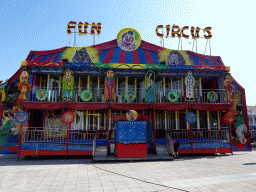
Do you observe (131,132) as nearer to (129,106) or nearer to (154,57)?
(129,106)

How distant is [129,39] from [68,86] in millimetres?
7595

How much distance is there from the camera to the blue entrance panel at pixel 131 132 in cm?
1202

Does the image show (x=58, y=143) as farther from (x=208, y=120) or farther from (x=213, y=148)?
(x=208, y=120)

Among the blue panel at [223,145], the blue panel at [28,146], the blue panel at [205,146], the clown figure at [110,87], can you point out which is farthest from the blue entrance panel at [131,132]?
the blue panel at [223,145]

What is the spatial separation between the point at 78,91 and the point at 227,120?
12969mm

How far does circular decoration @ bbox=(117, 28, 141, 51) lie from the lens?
1792 centimetres

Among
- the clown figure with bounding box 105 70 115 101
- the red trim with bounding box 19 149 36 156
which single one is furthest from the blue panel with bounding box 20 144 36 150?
the clown figure with bounding box 105 70 115 101

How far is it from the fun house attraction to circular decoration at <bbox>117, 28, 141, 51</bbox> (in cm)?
9

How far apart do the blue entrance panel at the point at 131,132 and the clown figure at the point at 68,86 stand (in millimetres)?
5438

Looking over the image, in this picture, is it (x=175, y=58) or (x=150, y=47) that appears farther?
(x=150, y=47)

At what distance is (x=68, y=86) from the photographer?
1525 centimetres

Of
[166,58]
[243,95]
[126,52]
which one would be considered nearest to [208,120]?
[243,95]

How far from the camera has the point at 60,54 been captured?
17375mm

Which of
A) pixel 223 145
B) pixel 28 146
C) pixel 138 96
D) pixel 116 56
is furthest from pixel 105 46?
pixel 223 145
